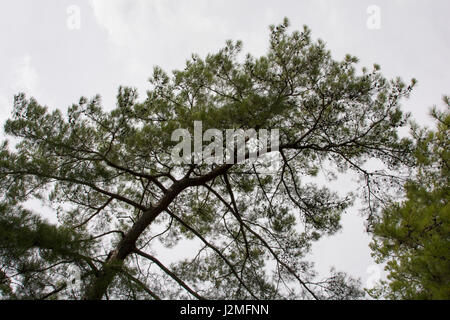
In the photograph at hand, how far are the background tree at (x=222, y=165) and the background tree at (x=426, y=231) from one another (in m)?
0.86

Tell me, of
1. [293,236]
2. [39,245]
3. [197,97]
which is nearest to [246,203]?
[293,236]

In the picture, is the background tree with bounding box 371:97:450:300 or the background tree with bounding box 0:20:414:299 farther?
the background tree with bounding box 0:20:414:299

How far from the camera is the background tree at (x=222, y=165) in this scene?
9.70 ft

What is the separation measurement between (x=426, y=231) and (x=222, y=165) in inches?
A: 80.5

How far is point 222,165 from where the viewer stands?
3.61 metres

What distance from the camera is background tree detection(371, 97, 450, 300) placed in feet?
6.07

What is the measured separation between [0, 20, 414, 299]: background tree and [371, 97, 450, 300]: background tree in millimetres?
859

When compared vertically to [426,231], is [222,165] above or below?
above

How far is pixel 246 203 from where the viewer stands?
421 centimetres

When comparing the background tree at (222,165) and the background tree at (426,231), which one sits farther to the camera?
the background tree at (222,165)

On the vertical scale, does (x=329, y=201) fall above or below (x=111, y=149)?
below
